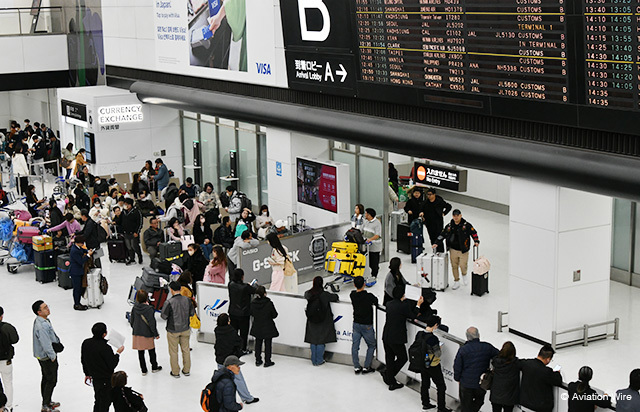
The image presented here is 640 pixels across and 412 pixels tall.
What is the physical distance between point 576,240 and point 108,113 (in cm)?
1547

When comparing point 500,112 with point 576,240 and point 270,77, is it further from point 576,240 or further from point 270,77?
point 270,77

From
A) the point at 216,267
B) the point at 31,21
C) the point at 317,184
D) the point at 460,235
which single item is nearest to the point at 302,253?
the point at 317,184

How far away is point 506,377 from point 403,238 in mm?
8907

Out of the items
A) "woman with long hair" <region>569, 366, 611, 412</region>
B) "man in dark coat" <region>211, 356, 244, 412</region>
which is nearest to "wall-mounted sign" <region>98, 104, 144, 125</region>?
"man in dark coat" <region>211, 356, 244, 412</region>

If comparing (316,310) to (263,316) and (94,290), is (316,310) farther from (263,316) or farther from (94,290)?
(94,290)

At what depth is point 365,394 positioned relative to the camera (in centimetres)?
1172

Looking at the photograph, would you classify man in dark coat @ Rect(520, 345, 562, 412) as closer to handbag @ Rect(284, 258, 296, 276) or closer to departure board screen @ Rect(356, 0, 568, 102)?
departure board screen @ Rect(356, 0, 568, 102)

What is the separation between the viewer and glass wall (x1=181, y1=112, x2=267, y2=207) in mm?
22031

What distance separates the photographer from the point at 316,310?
12211 millimetres

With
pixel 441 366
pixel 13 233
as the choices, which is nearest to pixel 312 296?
pixel 441 366

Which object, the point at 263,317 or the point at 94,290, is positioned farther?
the point at 94,290

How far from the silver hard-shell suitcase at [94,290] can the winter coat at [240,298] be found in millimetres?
3898

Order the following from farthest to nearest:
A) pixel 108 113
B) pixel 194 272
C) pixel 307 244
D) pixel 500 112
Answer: pixel 108 113 → pixel 307 244 → pixel 194 272 → pixel 500 112

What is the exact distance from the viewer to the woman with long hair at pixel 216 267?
14211mm
